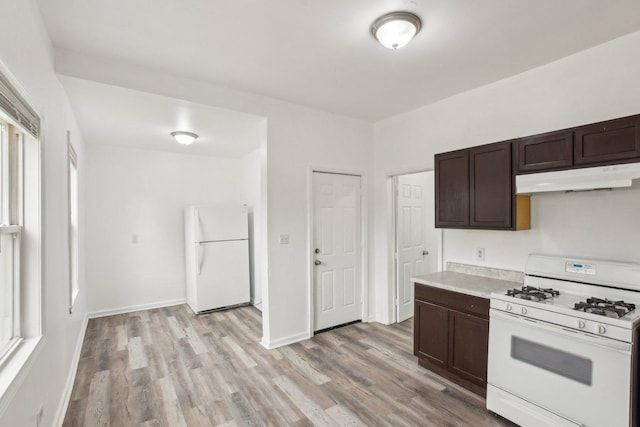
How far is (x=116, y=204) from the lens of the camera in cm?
464

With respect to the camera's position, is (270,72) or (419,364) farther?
(419,364)

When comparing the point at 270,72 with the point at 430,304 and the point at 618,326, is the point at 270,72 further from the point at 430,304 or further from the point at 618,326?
the point at 618,326

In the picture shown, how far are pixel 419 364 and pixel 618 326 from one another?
1.66 meters

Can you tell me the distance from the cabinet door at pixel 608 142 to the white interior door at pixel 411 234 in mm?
2101

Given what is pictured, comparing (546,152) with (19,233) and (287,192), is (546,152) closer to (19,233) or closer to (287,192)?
(287,192)

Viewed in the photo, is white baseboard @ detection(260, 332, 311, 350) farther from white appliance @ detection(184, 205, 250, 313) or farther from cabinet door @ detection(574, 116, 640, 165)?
cabinet door @ detection(574, 116, 640, 165)

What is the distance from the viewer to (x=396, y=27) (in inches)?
77.2

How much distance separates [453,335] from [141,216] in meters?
4.70

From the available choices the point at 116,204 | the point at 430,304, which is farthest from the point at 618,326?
the point at 116,204

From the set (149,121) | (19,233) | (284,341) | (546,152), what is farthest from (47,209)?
(546,152)

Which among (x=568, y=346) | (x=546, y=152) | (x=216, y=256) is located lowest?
(x=568, y=346)

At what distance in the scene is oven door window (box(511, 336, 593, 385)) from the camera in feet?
5.92

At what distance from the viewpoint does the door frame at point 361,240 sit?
11.9 ft

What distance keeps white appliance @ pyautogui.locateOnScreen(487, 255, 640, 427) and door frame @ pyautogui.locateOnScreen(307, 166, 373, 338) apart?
1957mm
